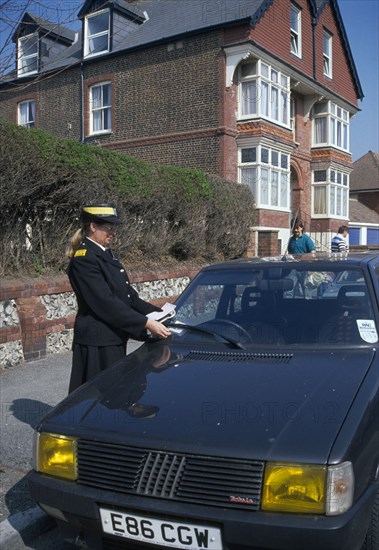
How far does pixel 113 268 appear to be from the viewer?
13.6ft

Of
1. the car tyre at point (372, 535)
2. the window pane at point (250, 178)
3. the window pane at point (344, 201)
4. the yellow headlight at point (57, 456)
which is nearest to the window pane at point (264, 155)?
the window pane at point (250, 178)

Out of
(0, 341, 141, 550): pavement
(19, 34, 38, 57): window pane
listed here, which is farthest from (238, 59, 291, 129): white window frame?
(19, 34, 38, 57): window pane

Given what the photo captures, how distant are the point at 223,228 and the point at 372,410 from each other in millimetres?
11242

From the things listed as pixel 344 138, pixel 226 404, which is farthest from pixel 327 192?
pixel 226 404

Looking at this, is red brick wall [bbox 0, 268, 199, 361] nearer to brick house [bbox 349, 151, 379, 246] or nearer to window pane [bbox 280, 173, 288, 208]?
window pane [bbox 280, 173, 288, 208]

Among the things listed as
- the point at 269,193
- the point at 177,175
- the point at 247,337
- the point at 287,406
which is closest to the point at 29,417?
the point at 247,337

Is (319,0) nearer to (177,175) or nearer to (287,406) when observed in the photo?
(177,175)

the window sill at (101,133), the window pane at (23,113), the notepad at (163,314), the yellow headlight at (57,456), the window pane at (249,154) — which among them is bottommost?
the yellow headlight at (57,456)

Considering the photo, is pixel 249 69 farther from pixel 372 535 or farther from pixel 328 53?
pixel 372 535

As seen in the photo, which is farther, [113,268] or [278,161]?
Result: [278,161]

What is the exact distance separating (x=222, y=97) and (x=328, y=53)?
8.93m

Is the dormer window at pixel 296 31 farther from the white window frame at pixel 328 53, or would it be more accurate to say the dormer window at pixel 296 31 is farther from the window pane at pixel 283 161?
the window pane at pixel 283 161

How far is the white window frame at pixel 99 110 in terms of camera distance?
22.8 metres

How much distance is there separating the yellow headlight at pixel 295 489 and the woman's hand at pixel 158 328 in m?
1.62
